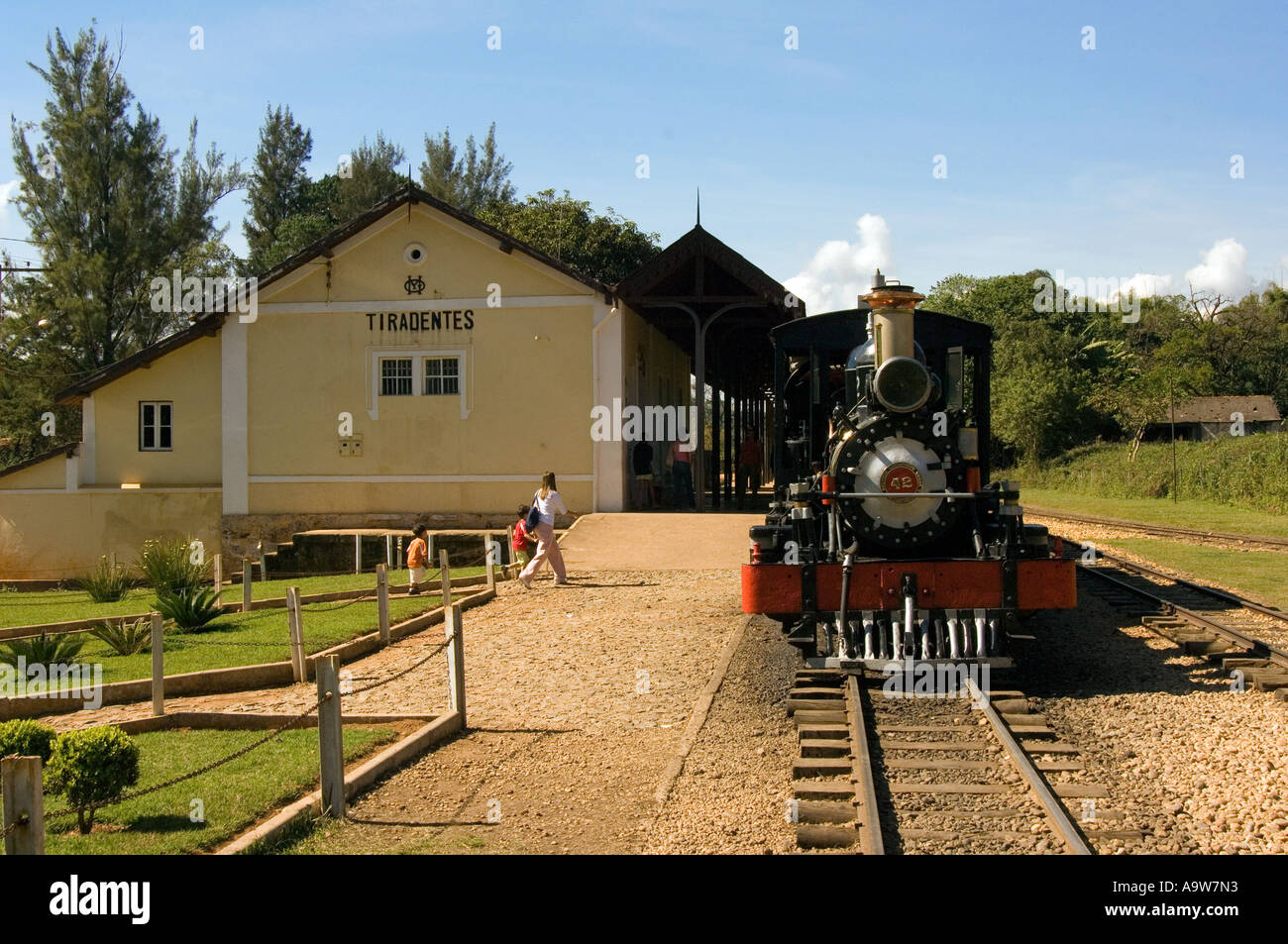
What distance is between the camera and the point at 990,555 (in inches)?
360

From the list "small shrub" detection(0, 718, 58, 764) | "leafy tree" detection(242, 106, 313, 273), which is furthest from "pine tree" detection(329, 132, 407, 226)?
"small shrub" detection(0, 718, 58, 764)

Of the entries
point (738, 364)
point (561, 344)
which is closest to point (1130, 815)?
point (561, 344)

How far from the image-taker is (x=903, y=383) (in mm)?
9023

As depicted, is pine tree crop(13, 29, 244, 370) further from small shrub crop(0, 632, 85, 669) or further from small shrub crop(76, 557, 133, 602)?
small shrub crop(0, 632, 85, 669)

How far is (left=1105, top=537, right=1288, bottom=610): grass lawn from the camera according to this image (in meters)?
15.6

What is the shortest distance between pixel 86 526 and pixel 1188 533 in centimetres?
2245

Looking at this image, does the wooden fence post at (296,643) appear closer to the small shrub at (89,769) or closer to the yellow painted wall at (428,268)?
the small shrub at (89,769)

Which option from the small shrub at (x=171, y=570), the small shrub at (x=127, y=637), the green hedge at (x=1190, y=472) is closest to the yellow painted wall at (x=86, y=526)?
the small shrub at (x=171, y=570)

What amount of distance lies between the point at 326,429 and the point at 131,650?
1104 cm

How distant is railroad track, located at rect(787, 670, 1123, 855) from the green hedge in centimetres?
2440

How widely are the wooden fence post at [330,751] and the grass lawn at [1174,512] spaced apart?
864 inches

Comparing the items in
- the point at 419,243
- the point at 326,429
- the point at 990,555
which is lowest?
the point at 990,555
